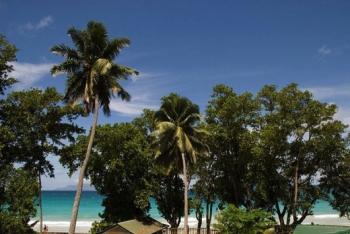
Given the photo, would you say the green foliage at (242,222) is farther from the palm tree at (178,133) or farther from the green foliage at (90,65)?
the green foliage at (90,65)

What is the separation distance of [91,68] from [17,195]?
11.5 metres

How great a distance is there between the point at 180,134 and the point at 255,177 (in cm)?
1130

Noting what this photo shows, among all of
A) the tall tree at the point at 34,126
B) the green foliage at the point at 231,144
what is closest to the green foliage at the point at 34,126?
the tall tree at the point at 34,126

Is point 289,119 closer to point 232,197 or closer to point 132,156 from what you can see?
point 232,197

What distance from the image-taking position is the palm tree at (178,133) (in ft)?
120

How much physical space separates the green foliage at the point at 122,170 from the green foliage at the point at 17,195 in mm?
9462

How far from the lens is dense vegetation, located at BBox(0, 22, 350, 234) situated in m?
33.7

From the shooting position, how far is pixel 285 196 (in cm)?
4372

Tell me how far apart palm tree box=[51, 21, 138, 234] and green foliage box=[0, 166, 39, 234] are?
7.52m

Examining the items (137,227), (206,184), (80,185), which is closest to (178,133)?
(137,227)

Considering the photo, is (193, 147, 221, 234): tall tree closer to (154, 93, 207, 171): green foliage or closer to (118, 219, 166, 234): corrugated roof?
(118, 219, 166, 234): corrugated roof

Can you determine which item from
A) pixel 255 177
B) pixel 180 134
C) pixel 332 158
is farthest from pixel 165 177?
pixel 332 158

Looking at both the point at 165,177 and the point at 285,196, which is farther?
the point at 165,177

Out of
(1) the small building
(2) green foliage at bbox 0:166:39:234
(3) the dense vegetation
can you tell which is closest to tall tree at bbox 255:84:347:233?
(3) the dense vegetation
